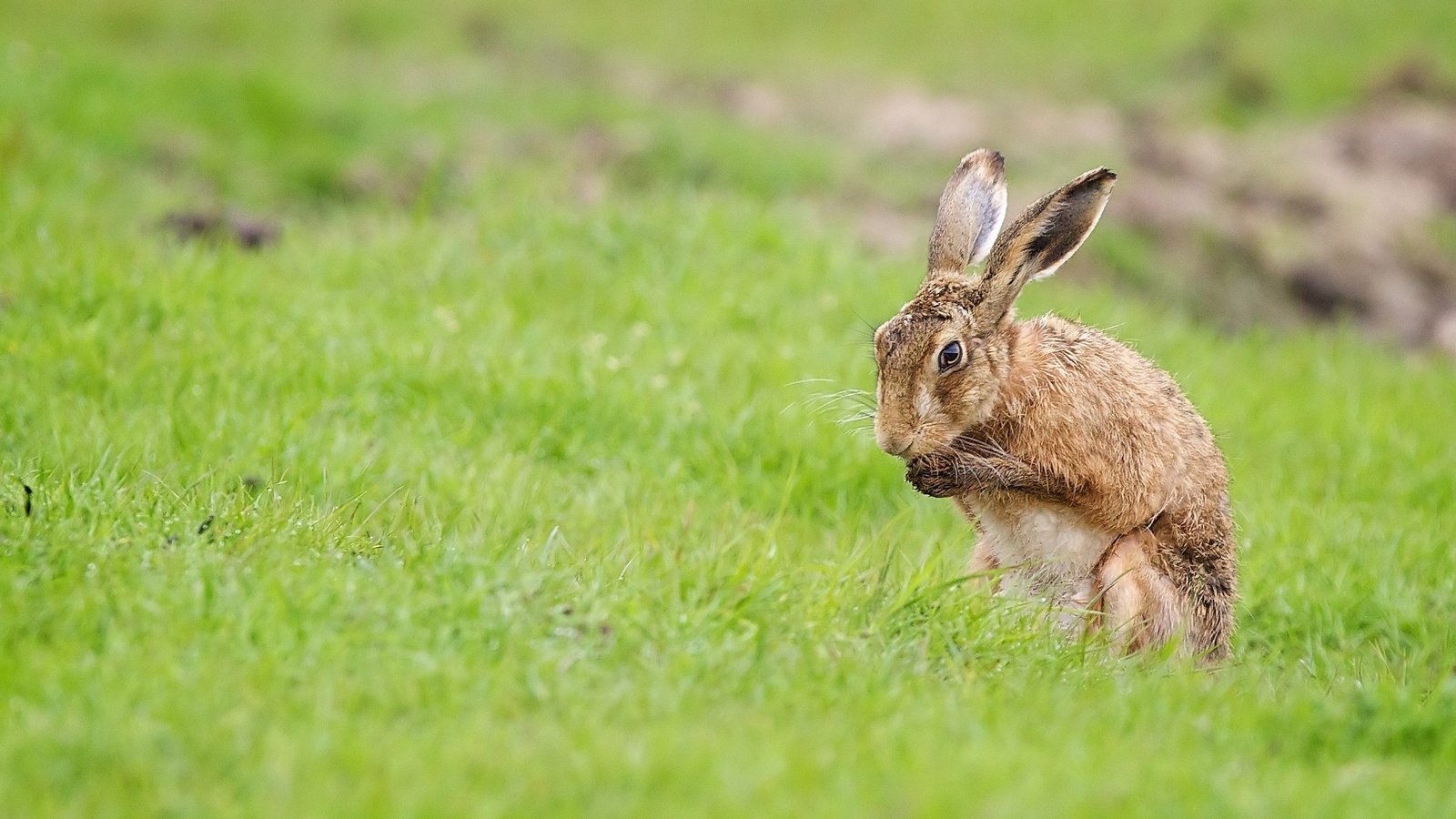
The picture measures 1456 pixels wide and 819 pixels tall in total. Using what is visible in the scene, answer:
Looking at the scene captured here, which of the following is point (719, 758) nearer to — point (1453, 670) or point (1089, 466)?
point (1089, 466)

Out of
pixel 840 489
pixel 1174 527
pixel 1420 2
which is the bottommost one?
pixel 840 489

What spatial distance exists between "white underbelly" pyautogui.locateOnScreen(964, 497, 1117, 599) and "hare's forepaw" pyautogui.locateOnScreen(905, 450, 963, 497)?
223 millimetres

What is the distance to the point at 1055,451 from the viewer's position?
5047 millimetres

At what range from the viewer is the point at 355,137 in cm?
1314

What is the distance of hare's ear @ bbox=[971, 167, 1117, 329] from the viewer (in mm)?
5000

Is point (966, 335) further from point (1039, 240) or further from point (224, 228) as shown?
point (224, 228)

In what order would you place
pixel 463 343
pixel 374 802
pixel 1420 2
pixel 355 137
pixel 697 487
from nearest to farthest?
pixel 374 802 < pixel 697 487 < pixel 463 343 < pixel 355 137 < pixel 1420 2

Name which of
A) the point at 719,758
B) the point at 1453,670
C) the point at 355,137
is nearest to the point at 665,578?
the point at 719,758

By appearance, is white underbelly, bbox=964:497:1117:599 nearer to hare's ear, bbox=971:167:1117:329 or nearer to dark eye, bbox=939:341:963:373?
dark eye, bbox=939:341:963:373

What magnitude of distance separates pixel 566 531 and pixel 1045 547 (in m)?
1.70

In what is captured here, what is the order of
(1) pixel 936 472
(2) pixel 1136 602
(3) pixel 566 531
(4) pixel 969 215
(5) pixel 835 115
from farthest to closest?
(5) pixel 835 115 → (4) pixel 969 215 → (3) pixel 566 531 → (1) pixel 936 472 → (2) pixel 1136 602

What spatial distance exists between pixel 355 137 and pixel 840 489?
8145mm

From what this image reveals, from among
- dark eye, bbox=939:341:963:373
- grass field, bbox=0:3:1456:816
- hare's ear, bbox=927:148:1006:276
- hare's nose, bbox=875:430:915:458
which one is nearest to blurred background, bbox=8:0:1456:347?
grass field, bbox=0:3:1456:816

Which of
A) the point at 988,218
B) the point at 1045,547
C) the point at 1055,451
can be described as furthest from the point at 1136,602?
the point at 988,218
